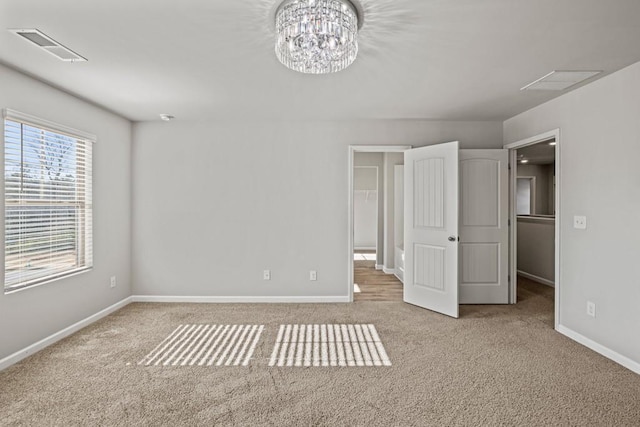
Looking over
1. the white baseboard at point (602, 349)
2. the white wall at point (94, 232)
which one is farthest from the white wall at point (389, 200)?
the white wall at point (94, 232)

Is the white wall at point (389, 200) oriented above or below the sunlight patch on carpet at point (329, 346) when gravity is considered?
above

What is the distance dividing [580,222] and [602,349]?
112 cm

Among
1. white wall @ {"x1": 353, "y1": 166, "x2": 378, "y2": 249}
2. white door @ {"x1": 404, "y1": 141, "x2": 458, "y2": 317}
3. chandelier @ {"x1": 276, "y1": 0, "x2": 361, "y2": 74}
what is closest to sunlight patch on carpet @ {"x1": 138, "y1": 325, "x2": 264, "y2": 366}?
white door @ {"x1": 404, "y1": 141, "x2": 458, "y2": 317}

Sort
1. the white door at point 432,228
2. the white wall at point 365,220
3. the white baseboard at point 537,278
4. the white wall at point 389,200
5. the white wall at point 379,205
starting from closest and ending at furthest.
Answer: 1. the white door at point 432,228
2. the white baseboard at point 537,278
3. the white wall at point 389,200
4. the white wall at point 379,205
5. the white wall at point 365,220

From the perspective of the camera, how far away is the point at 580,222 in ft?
10.4

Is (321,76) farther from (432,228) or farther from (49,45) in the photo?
(432,228)

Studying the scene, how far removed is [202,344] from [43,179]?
208 cm

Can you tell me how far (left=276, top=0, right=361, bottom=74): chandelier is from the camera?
1799 millimetres

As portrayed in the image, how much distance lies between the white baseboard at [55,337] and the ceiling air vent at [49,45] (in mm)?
2368

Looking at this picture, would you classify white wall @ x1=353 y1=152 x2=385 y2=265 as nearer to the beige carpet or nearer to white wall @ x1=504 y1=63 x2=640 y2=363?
the beige carpet

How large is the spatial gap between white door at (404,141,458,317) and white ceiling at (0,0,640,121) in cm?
67

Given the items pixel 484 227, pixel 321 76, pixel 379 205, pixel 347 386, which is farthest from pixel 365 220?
pixel 347 386

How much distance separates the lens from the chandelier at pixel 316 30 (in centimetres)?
180

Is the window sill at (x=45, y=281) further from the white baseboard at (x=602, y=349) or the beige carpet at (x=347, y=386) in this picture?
the white baseboard at (x=602, y=349)
